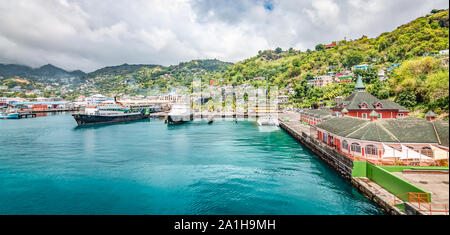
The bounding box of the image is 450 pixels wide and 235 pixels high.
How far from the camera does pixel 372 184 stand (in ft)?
38.1

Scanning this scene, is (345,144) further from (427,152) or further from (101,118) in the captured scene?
(101,118)

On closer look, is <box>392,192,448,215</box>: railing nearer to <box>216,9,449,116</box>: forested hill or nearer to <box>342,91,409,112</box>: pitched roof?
<box>216,9,449,116</box>: forested hill

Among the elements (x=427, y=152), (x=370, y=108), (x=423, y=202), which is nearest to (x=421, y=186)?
(x=423, y=202)

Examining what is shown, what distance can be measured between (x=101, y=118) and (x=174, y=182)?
44645 millimetres

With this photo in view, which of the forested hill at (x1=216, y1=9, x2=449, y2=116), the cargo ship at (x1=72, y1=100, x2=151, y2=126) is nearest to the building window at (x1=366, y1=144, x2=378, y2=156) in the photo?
the forested hill at (x1=216, y1=9, x2=449, y2=116)

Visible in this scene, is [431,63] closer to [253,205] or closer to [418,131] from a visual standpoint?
[418,131]

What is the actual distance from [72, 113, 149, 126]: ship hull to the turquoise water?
22.7 meters

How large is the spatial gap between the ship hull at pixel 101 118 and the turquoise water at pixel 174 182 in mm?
22663

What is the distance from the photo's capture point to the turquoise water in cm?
1079

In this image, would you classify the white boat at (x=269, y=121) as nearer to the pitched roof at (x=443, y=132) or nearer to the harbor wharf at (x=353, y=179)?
the harbor wharf at (x=353, y=179)

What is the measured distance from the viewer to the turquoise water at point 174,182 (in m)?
10.8

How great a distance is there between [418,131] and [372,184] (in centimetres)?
482

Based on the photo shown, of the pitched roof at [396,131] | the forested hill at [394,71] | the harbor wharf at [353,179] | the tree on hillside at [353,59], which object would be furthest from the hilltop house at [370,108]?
the tree on hillside at [353,59]
